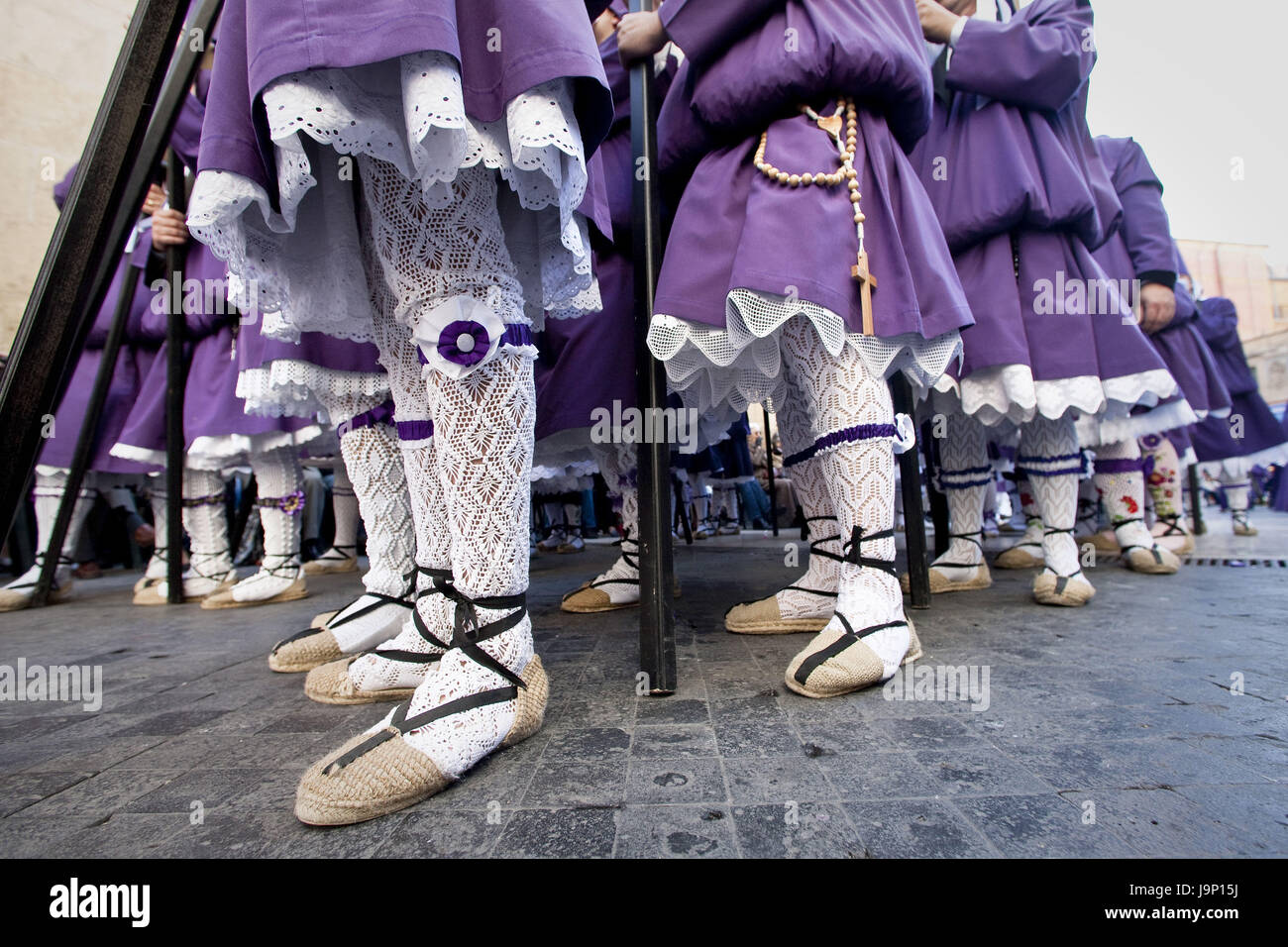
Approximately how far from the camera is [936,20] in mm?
1886

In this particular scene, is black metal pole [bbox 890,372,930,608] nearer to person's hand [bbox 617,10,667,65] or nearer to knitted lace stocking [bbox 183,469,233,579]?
person's hand [bbox 617,10,667,65]

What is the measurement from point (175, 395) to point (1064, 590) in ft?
11.8

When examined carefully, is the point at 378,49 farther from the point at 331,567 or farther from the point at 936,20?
the point at 331,567

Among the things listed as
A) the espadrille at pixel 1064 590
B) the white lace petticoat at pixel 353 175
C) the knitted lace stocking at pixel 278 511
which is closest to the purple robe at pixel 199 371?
the knitted lace stocking at pixel 278 511

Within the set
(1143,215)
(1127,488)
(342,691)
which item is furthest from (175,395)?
(1143,215)

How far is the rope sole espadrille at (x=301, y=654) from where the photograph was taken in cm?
146

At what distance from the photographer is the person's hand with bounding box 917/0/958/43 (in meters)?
1.88

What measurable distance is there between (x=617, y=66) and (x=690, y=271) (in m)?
0.84

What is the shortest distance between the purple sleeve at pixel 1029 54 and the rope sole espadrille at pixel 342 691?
2329mm

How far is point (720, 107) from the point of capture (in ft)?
4.51

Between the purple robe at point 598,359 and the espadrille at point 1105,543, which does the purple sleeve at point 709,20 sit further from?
the espadrille at point 1105,543

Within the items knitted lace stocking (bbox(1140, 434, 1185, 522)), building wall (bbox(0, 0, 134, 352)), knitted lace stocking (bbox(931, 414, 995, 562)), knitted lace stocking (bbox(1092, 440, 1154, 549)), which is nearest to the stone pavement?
knitted lace stocking (bbox(931, 414, 995, 562))
